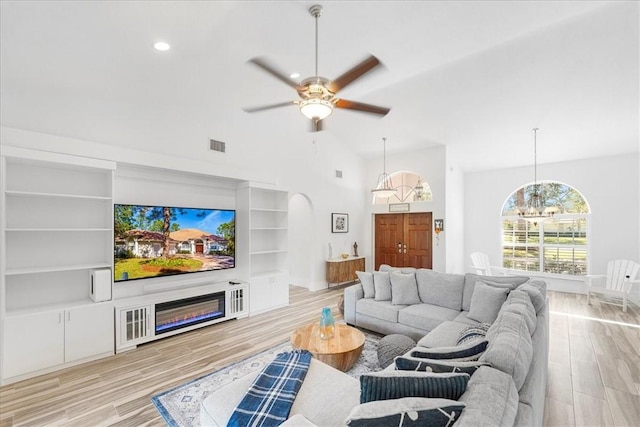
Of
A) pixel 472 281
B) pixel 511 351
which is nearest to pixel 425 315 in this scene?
pixel 472 281

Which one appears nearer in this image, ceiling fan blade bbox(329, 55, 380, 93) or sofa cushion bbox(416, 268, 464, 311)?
ceiling fan blade bbox(329, 55, 380, 93)

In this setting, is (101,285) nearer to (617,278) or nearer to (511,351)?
(511,351)

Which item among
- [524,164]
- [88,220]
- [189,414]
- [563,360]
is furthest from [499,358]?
[524,164]

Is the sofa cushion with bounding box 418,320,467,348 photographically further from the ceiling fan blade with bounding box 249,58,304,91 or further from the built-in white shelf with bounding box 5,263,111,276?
the built-in white shelf with bounding box 5,263,111,276

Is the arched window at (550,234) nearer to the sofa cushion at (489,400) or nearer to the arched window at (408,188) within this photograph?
the arched window at (408,188)

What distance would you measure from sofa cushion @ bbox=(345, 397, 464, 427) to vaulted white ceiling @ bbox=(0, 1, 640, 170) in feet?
7.16

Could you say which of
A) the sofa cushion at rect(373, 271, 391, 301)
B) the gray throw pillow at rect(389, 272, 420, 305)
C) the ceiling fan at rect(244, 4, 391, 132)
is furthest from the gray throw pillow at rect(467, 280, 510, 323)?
the ceiling fan at rect(244, 4, 391, 132)

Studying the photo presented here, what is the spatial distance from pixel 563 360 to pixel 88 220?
582cm

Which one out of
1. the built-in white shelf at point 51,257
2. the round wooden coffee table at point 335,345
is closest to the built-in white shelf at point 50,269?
the built-in white shelf at point 51,257

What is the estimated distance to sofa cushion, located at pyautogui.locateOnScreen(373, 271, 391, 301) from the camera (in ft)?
13.6

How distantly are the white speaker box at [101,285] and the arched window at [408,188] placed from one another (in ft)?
19.8

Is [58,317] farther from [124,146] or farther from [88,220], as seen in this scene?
[124,146]

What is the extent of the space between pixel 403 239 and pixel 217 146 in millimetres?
4880

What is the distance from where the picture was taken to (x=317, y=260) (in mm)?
6695
